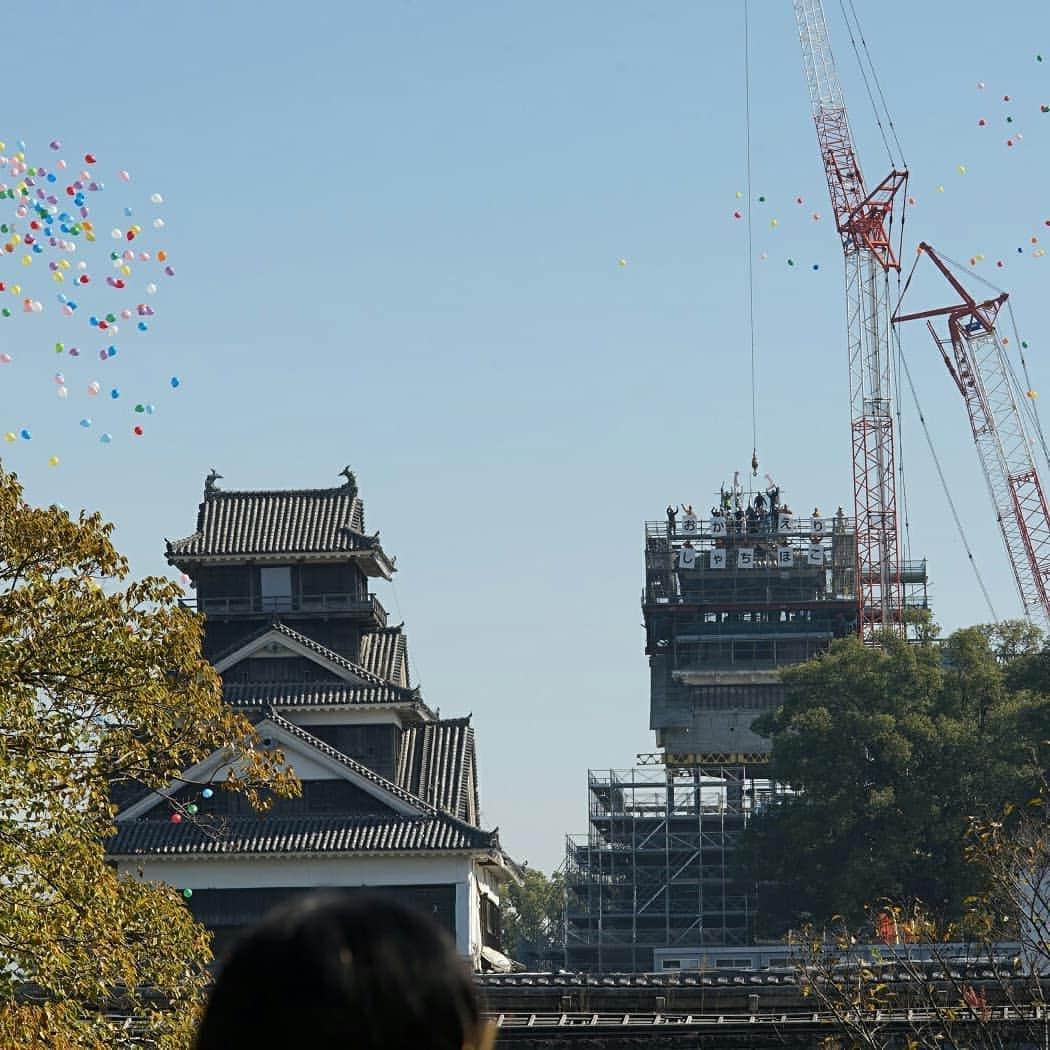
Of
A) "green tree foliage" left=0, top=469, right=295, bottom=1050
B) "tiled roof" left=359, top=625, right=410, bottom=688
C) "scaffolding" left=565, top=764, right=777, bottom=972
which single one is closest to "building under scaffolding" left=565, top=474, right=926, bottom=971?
"scaffolding" left=565, top=764, right=777, bottom=972

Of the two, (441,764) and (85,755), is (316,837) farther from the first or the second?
(85,755)

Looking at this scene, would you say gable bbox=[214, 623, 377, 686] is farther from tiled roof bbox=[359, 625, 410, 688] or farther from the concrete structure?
tiled roof bbox=[359, 625, 410, 688]

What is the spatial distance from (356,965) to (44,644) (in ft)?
59.1

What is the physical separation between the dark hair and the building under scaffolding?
91.9 meters

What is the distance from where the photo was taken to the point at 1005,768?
72062mm

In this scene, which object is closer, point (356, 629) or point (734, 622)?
point (356, 629)

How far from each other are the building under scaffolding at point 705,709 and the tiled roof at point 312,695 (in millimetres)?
36243

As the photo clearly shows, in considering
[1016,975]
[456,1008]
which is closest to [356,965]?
[456,1008]

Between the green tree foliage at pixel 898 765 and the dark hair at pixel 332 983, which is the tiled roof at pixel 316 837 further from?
the dark hair at pixel 332 983

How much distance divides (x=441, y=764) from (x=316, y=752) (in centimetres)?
525

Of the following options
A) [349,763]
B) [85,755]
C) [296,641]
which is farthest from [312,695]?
[85,755]

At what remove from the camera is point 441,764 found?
62.4m

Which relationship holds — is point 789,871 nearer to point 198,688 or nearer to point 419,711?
point 419,711

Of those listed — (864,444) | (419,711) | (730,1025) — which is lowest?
(730,1025)
